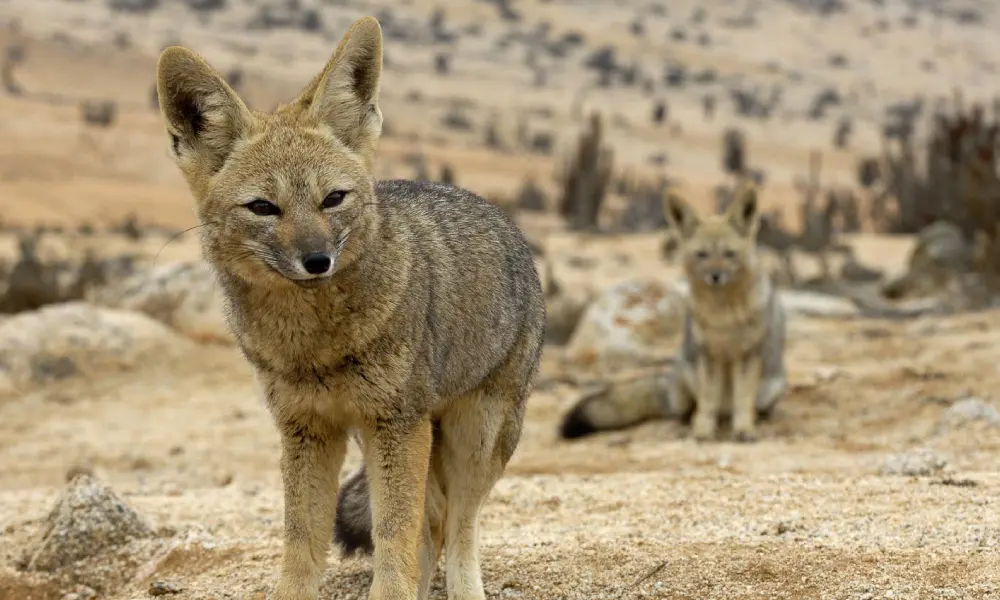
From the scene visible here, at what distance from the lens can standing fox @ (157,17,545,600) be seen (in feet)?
10.9

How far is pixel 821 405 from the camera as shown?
806 centimetres

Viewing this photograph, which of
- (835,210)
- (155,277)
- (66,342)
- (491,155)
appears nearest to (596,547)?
(66,342)

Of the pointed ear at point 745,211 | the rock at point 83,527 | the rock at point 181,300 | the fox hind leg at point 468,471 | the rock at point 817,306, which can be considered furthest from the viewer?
the rock at point 817,306

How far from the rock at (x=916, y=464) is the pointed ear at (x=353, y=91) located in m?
3.09

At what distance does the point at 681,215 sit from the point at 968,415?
250 centimetres

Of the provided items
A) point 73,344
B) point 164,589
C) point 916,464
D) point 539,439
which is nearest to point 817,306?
point 539,439

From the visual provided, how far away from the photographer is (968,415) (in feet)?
21.2

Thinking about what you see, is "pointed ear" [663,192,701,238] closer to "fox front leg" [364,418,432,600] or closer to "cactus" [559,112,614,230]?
"fox front leg" [364,418,432,600]

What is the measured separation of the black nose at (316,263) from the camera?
315 centimetres

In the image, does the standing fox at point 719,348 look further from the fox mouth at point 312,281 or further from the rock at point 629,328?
the fox mouth at point 312,281

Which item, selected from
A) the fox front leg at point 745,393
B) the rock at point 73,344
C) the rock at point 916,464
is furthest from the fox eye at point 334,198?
the rock at point 73,344

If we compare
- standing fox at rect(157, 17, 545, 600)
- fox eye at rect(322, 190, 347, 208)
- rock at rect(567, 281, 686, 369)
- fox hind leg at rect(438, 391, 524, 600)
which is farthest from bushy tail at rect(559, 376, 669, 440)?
fox eye at rect(322, 190, 347, 208)

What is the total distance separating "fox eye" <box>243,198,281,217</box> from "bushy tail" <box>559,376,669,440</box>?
15.3ft

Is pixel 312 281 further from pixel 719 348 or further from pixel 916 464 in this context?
pixel 719 348
